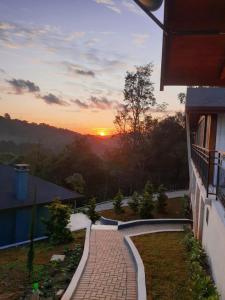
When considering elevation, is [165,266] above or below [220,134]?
below

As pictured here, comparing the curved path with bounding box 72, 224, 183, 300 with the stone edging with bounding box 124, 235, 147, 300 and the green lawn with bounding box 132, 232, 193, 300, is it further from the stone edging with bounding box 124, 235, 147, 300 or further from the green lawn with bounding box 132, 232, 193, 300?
the green lawn with bounding box 132, 232, 193, 300

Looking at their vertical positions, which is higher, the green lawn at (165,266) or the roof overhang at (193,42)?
the roof overhang at (193,42)

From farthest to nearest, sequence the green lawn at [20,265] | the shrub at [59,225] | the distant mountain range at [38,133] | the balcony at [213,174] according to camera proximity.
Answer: the distant mountain range at [38,133]
the shrub at [59,225]
the green lawn at [20,265]
the balcony at [213,174]

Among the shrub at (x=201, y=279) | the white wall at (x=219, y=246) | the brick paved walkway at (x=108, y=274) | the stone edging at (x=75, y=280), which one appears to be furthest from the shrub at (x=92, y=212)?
the white wall at (x=219, y=246)

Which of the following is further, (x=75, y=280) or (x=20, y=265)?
(x=20, y=265)

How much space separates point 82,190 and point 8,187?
66.7 ft

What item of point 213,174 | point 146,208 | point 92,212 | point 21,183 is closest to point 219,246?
point 213,174

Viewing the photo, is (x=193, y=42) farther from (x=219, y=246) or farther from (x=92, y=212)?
(x=92, y=212)

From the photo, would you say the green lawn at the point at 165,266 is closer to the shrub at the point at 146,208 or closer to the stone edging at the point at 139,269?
the stone edging at the point at 139,269

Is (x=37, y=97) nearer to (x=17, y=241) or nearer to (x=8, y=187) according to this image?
(x=8, y=187)

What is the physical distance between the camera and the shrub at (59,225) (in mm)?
16812

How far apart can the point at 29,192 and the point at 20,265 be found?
786 cm

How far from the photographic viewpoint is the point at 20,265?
13102mm

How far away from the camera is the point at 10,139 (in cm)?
6625
